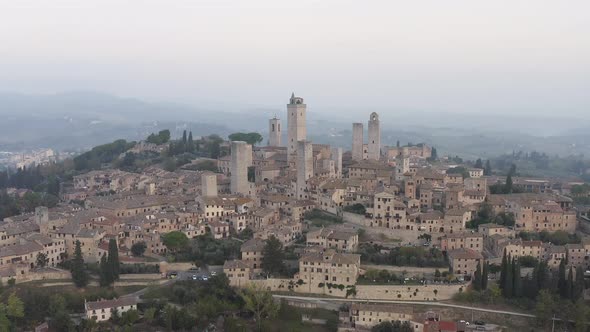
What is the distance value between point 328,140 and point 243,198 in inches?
3908

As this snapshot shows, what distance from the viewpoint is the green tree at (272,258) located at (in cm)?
3350

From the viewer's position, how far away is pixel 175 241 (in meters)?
35.7

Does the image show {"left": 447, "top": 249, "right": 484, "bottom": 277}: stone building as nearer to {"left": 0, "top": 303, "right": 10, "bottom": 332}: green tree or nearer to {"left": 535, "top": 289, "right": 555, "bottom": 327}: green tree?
{"left": 535, "top": 289, "right": 555, "bottom": 327}: green tree

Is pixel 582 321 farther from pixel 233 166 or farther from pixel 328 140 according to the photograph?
pixel 328 140

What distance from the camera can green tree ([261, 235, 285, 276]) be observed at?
33.5 m

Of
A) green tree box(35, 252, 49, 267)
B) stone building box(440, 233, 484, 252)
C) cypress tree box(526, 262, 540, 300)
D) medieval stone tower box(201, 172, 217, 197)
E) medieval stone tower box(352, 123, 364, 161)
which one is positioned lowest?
cypress tree box(526, 262, 540, 300)

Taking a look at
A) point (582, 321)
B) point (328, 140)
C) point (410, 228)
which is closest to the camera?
point (582, 321)

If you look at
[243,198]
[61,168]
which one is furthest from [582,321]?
[61,168]

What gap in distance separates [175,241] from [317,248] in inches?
334

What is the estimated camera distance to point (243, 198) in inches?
1699

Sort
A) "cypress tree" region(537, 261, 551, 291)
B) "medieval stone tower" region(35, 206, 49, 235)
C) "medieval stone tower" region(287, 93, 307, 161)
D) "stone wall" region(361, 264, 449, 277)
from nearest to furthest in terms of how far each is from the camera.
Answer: "cypress tree" region(537, 261, 551, 291) → "stone wall" region(361, 264, 449, 277) → "medieval stone tower" region(35, 206, 49, 235) → "medieval stone tower" region(287, 93, 307, 161)

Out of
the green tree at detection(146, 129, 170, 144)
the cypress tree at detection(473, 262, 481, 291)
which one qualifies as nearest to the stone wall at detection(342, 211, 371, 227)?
the cypress tree at detection(473, 262, 481, 291)

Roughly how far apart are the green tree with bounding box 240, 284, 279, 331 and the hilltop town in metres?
0.12

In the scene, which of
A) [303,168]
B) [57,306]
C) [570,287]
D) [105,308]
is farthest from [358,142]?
[57,306]
